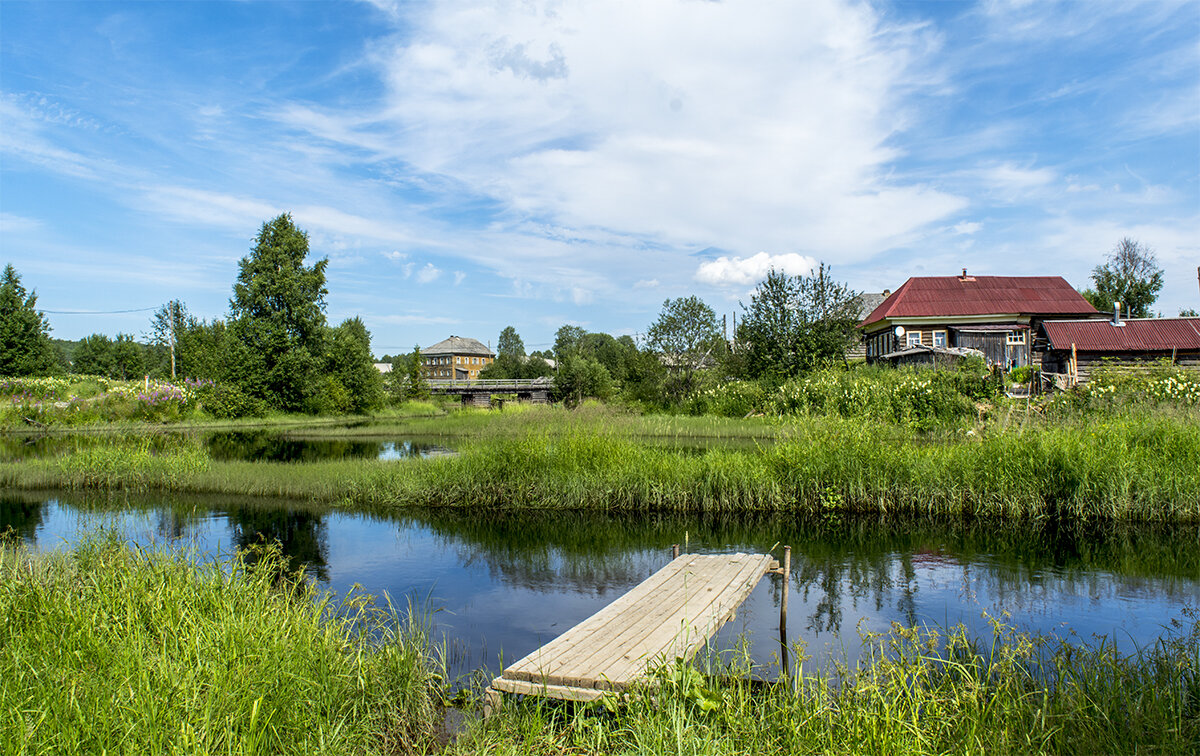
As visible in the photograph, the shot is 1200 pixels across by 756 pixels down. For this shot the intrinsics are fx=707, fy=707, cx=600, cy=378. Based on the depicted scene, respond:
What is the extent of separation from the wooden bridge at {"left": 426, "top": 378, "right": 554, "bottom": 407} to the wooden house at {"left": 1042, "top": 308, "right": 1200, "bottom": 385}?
133 feet

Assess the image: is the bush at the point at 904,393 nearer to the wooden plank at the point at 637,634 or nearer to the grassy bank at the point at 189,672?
the wooden plank at the point at 637,634

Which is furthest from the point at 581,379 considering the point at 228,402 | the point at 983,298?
the point at 983,298

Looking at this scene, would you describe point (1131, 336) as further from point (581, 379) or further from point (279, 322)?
point (279, 322)

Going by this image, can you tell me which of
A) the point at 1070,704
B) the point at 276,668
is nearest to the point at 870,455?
the point at 1070,704

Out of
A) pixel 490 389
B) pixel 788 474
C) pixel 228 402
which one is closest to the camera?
pixel 788 474

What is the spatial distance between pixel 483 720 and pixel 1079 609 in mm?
7077

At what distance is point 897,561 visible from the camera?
10250mm

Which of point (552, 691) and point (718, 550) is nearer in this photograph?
point (552, 691)

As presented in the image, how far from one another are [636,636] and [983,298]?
1799 inches

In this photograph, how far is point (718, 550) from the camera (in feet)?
35.6

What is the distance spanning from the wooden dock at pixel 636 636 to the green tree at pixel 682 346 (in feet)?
99.1

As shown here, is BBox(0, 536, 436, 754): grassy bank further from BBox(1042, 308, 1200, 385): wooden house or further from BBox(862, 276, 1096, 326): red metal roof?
BBox(862, 276, 1096, 326): red metal roof

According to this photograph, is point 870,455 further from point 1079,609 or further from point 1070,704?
point 1070,704

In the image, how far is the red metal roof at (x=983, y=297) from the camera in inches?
1695
